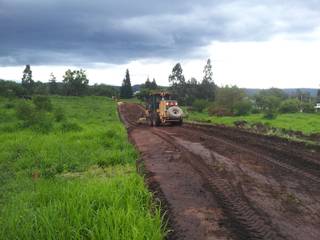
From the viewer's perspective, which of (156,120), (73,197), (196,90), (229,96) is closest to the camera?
(73,197)

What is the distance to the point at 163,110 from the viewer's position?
27438mm

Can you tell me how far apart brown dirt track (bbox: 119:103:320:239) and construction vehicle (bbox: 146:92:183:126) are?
1223 centimetres

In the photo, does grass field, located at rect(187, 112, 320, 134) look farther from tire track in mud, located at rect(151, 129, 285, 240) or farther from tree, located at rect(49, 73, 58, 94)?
tree, located at rect(49, 73, 58, 94)

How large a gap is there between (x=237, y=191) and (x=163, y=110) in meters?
19.2

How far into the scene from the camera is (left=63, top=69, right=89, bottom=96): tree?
123m

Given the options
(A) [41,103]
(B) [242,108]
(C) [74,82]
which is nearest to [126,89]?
(C) [74,82]

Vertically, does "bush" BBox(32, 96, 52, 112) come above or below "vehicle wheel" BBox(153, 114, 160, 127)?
above

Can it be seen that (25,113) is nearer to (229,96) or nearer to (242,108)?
(242,108)

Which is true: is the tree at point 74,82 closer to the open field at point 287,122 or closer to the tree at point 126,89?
the tree at point 126,89

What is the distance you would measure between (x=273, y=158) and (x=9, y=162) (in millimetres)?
8627

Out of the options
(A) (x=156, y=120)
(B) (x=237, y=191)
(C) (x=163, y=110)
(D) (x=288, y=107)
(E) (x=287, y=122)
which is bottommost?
(D) (x=288, y=107)

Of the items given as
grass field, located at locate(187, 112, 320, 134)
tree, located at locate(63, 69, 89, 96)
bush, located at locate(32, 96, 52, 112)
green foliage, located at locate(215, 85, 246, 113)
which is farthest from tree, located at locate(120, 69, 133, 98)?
bush, located at locate(32, 96, 52, 112)

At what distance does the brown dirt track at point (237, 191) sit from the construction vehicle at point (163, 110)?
40.1ft

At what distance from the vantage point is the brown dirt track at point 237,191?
630 cm
